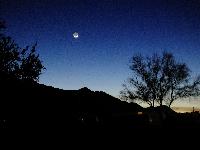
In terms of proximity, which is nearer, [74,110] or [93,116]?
[74,110]

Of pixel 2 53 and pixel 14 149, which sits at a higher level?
pixel 2 53

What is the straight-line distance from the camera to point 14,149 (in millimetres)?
17125

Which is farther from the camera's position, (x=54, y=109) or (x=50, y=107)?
(x=54, y=109)

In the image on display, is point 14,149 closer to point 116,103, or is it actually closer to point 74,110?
point 74,110

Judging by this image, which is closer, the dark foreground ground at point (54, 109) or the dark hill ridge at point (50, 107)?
the dark foreground ground at point (54, 109)

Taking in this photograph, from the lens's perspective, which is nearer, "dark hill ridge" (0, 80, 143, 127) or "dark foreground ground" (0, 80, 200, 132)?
"dark foreground ground" (0, 80, 200, 132)

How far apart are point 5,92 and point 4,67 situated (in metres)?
6.69

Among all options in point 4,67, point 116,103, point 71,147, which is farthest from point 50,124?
point 116,103

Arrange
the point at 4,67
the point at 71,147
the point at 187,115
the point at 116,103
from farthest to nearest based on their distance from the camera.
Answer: the point at 187,115
the point at 116,103
the point at 4,67
the point at 71,147

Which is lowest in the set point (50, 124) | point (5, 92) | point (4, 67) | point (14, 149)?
point (14, 149)

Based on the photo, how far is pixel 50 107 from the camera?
2431 centimetres

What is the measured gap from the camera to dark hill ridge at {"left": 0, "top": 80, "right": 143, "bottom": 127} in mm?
21516

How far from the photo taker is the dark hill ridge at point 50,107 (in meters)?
21.5

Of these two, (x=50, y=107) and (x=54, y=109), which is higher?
(x=50, y=107)
